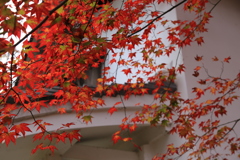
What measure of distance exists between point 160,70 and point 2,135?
13.1ft

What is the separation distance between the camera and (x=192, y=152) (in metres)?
5.23

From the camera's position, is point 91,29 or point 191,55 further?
point 191,55

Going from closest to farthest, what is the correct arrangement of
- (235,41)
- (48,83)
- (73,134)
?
(73,134)
(48,83)
(235,41)

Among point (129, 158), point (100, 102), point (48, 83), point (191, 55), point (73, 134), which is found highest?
point (191, 55)

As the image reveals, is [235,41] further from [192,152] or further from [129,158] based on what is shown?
[129,158]

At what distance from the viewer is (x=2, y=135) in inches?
124

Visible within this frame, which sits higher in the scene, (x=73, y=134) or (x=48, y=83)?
(x=48, y=83)

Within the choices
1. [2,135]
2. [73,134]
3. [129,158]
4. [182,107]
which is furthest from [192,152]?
[2,135]

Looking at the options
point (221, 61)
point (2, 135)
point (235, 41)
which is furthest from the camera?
point (235, 41)

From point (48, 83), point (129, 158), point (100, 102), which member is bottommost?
point (129, 158)

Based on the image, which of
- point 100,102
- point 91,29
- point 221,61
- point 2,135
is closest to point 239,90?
point 221,61

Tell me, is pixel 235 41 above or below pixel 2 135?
above

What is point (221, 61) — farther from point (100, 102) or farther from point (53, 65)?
point (53, 65)

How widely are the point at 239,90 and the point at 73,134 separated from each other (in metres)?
4.49
